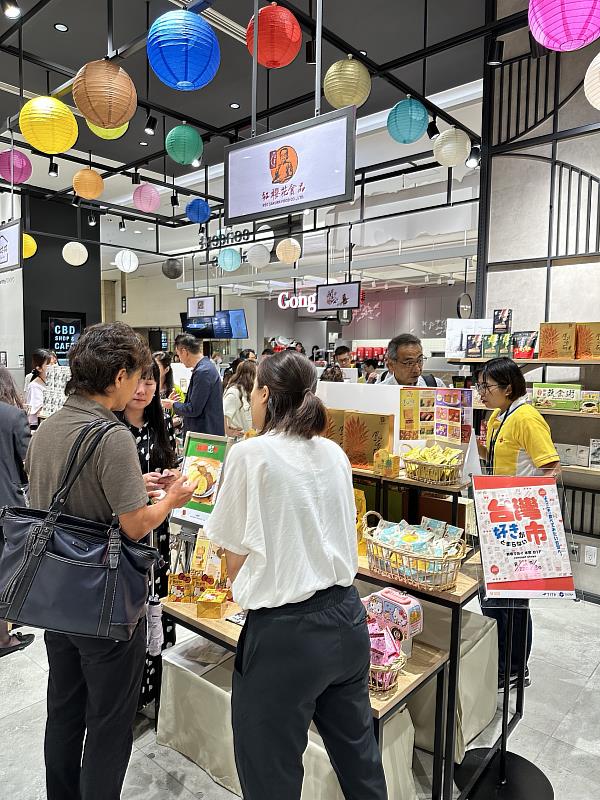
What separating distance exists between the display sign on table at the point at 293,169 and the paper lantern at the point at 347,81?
1.31 meters

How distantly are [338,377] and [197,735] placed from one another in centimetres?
632

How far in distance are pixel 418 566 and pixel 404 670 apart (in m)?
0.37

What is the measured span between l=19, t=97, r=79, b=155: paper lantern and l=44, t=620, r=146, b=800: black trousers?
344 centimetres

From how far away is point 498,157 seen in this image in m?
4.70

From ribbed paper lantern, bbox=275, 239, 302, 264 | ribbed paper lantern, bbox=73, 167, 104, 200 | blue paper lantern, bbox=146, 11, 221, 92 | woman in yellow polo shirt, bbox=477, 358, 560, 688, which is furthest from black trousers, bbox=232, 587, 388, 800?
ribbed paper lantern, bbox=275, 239, 302, 264

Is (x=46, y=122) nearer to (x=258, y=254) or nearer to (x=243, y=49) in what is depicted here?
(x=243, y=49)

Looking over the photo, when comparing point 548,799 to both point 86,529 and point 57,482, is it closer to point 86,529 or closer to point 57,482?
point 86,529

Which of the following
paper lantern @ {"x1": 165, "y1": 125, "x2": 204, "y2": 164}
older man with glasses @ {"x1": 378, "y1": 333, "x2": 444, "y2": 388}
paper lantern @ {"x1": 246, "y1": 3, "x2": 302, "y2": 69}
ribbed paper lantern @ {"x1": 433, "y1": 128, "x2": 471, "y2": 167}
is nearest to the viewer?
paper lantern @ {"x1": 246, "y1": 3, "x2": 302, "y2": 69}

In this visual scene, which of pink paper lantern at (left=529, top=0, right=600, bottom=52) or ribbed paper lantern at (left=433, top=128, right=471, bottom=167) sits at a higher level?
→ ribbed paper lantern at (left=433, top=128, right=471, bottom=167)

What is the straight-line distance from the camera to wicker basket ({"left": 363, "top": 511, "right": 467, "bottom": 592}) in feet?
6.44

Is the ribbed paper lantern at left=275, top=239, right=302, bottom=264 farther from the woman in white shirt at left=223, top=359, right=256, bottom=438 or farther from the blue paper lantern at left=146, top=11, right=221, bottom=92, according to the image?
the blue paper lantern at left=146, top=11, right=221, bottom=92

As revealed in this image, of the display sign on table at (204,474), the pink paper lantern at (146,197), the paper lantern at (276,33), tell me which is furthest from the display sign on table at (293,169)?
the pink paper lantern at (146,197)

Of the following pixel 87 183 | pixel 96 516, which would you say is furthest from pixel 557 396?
pixel 87 183

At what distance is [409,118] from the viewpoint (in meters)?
4.29
